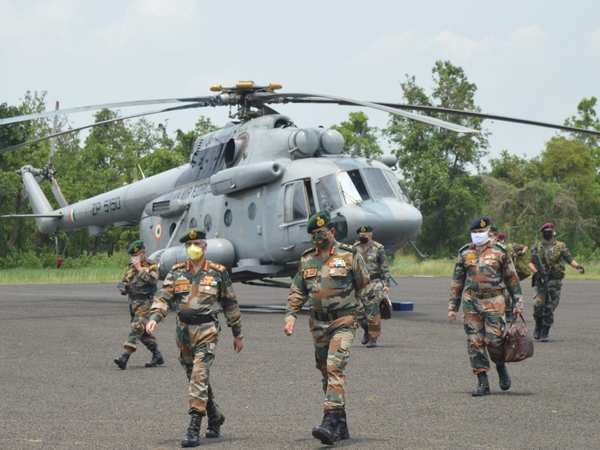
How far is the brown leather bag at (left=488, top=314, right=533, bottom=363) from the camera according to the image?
11.2 meters

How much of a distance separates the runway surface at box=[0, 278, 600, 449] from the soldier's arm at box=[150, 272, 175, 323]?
3.09ft

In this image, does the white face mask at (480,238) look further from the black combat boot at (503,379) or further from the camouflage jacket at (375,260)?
the camouflage jacket at (375,260)

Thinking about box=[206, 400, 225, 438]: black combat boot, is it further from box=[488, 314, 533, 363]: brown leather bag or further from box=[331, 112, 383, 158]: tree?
box=[331, 112, 383, 158]: tree

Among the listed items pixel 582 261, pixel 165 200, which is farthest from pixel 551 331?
pixel 582 261

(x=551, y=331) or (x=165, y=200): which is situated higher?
(x=165, y=200)

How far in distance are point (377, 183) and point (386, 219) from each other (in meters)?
0.96

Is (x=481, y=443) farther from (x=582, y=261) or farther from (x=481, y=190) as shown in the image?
(x=481, y=190)

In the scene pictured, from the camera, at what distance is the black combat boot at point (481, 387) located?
11.1 meters

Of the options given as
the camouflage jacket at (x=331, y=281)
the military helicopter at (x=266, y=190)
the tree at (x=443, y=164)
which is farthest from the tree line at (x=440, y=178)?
the camouflage jacket at (x=331, y=281)

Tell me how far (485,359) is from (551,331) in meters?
8.03

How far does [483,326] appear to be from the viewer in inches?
452

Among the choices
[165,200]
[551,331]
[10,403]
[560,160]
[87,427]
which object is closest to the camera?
[87,427]

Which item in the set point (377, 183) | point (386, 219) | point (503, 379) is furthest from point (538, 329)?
point (503, 379)

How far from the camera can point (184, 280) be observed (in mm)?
9367
